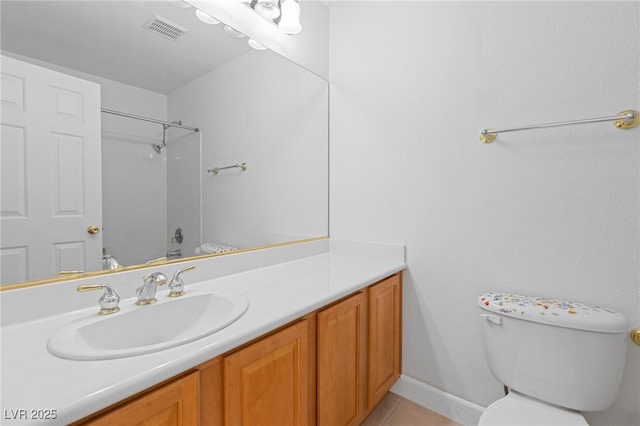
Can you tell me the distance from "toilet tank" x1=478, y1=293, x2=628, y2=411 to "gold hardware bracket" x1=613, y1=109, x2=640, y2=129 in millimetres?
700

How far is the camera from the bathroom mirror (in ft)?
3.14

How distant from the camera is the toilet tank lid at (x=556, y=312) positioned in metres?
1.03

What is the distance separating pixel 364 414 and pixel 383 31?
2.02 metres

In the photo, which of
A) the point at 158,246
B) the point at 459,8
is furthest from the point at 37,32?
the point at 459,8

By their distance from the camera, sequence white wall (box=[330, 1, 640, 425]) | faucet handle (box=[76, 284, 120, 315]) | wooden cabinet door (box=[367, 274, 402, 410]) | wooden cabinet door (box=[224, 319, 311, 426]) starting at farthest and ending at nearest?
1. wooden cabinet door (box=[367, 274, 402, 410])
2. white wall (box=[330, 1, 640, 425])
3. faucet handle (box=[76, 284, 120, 315])
4. wooden cabinet door (box=[224, 319, 311, 426])

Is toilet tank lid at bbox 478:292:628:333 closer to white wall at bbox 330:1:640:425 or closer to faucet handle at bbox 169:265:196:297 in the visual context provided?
white wall at bbox 330:1:640:425

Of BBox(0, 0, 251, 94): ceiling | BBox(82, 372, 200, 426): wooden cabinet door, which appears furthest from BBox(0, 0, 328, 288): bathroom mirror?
BBox(82, 372, 200, 426): wooden cabinet door

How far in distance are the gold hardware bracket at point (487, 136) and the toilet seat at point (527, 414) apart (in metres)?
1.09

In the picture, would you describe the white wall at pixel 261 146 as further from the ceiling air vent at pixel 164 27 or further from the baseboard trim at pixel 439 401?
the baseboard trim at pixel 439 401

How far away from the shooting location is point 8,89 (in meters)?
0.84

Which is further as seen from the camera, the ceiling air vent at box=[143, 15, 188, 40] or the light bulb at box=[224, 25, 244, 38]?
the light bulb at box=[224, 25, 244, 38]

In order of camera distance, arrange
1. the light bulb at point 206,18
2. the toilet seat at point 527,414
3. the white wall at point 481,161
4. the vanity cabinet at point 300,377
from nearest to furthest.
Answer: the vanity cabinet at point 300,377 < the toilet seat at point 527,414 < the white wall at point 481,161 < the light bulb at point 206,18

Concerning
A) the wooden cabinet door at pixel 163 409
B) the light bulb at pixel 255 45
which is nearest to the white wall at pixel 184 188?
the light bulb at pixel 255 45

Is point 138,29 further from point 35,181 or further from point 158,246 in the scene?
point 158,246
